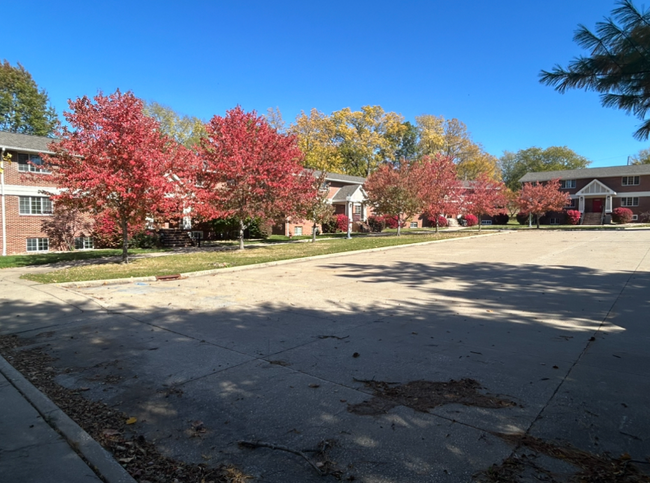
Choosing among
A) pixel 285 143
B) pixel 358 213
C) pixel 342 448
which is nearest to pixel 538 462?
pixel 342 448

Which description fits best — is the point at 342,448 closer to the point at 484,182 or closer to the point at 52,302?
the point at 52,302

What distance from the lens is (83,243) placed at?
22.4 meters

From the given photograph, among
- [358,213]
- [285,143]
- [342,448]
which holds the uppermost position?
[285,143]

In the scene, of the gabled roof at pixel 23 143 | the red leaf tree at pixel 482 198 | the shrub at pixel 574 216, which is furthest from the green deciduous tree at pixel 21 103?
the shrub at pixel 574 216

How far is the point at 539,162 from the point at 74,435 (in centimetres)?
8493

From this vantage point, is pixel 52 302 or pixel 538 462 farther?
pixel 52 302

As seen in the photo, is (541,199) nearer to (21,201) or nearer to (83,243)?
(83,243)

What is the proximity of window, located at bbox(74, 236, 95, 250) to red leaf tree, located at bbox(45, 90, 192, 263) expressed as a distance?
951 cm

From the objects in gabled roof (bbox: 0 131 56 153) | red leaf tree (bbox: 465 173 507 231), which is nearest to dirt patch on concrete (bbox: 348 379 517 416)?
gabled roof (bbox: 0 131 56 153)

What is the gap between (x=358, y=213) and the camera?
40.5 metres

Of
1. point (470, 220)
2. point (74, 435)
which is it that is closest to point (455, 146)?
point (470, 220)

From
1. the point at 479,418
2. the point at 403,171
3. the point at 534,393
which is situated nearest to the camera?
→ the point at 479,418

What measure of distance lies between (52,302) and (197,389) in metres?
5.89

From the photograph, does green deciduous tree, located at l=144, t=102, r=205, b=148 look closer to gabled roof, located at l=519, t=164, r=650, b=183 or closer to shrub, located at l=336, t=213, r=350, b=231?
shrub, located at l=336, t=213, r=350, b=231
